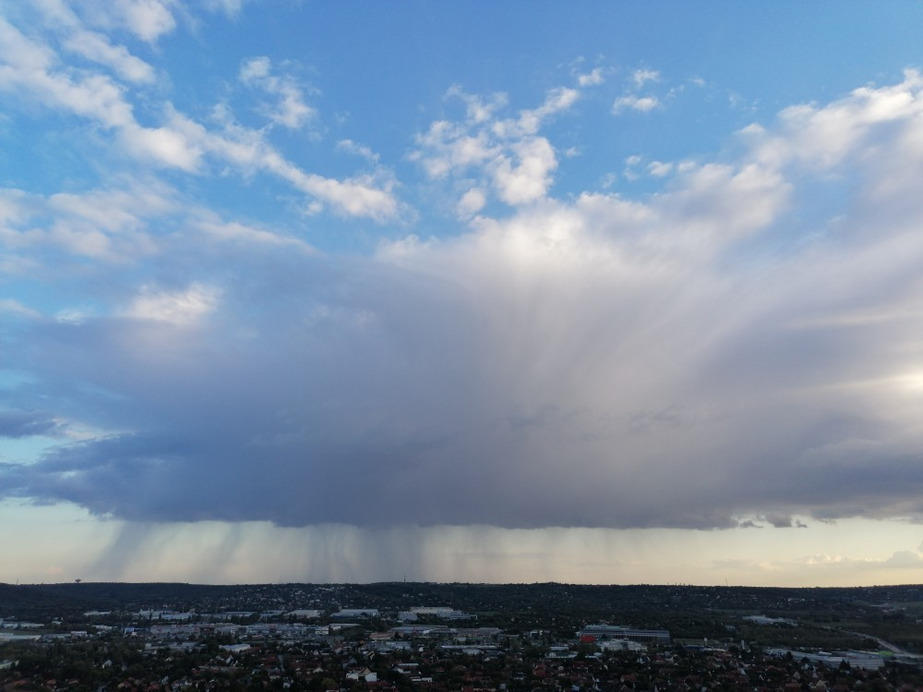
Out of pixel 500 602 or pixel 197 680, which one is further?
pixel 500 602

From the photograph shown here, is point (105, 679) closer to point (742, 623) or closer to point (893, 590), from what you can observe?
point (742, 623)

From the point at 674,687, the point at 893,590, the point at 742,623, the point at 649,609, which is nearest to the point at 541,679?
the point at 674,687

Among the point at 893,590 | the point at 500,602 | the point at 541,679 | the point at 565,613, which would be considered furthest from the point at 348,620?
the point at 893,590

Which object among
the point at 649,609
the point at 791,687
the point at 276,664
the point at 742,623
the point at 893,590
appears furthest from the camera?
the point at 893,590

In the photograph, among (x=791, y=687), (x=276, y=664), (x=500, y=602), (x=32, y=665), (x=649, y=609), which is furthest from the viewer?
(x=500, y=602)

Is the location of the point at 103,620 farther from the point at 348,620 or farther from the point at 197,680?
the point at 197,680

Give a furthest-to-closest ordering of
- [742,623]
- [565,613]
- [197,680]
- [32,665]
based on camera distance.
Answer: [565,613], [742,623], [32,665], [197,680]
